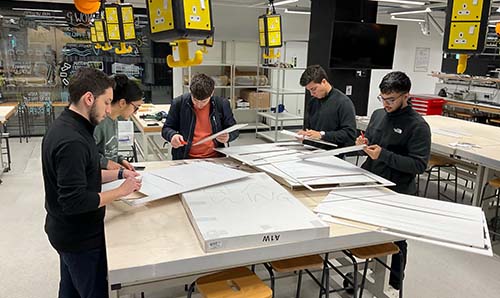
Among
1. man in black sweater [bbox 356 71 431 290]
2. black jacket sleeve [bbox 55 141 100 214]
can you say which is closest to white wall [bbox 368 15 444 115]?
man in black sweater [bbox 356 71 431 290]

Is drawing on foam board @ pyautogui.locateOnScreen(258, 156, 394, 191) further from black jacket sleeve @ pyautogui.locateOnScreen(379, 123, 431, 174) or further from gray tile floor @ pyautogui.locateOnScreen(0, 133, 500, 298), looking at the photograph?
gray tile floor @ pyautogui.locateOnScreen(0, 133, 500, 298)

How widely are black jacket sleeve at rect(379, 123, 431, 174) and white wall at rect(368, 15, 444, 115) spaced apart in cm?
775

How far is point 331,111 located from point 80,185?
2129 mm

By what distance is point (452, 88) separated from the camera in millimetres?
9109

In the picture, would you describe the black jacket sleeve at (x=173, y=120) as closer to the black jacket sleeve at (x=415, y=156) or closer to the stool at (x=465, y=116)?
the black jacket sleeve at (x=415, y=156)

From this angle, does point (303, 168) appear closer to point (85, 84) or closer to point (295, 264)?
point (295, 264)

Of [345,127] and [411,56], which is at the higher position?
[411,56]

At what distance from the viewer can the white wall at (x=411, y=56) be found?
984cm

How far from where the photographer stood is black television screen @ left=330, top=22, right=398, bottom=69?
5.48 metres

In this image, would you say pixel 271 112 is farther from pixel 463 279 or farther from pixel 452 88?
pixel 463 279

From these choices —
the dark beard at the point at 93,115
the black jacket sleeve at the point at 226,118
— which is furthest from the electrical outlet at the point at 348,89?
the dark beard at the point at 93,115

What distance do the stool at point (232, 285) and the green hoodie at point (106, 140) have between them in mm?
907

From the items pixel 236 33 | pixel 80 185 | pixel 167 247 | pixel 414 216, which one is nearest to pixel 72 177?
pixel 80 185

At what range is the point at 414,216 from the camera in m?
1.79
